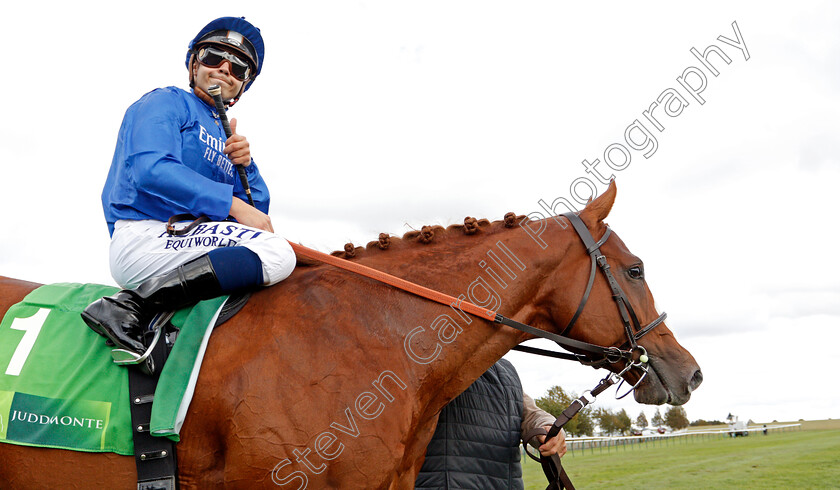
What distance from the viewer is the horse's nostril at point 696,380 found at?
4214 millimetres

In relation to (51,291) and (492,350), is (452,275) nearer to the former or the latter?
(492,350)

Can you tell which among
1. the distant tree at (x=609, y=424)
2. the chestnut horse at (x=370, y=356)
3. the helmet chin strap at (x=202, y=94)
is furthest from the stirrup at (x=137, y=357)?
the distant tree at (x=609, y=424)

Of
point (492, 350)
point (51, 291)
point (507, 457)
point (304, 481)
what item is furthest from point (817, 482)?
point (51, 291)

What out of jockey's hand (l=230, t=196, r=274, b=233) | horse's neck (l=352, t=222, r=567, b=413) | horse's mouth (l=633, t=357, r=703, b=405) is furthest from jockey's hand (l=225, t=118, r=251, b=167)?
horse's mouth (l=633, t=357, r=703, b=405)

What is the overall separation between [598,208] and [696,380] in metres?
1.45

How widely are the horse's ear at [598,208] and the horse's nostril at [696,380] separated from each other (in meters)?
1.32

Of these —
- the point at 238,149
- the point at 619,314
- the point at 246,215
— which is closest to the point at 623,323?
the point at 619,314

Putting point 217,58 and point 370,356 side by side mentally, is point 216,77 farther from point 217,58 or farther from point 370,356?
point 370,356

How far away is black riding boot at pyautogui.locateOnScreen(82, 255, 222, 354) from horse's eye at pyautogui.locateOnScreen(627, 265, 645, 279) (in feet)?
9.36

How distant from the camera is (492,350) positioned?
12.9ft

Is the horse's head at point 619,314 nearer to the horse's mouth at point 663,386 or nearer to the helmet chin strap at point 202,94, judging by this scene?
the horse's mouth at point 663,386

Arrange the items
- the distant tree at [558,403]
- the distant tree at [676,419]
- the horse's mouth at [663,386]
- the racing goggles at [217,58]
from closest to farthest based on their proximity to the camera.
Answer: the horse's mouth at [663,386] → the racing goggles at [217,58] → the distant tree at [558,403] → the distant tree at [676,419]

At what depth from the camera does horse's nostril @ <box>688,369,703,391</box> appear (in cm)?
421

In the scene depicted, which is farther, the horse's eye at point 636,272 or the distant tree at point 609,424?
the distant tree at point 609,424
